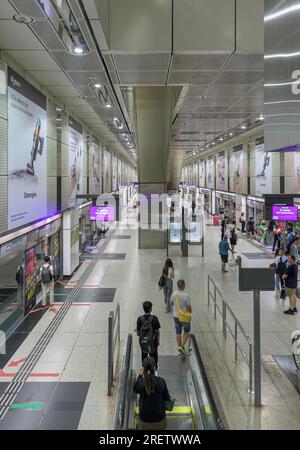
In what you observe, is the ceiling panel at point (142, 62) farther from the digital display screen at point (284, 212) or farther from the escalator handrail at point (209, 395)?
the digital display screen at point (284, 212)

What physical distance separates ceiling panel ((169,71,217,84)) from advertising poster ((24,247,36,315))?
16.5 ft

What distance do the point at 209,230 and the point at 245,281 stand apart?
20.7m

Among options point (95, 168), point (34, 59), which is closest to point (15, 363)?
point (34, 59)

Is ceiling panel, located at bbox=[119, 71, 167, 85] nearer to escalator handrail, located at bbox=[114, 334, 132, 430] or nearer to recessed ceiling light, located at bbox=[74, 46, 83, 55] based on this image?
recessed ceiling light, located at bbox=[74, 46, 83, 55]

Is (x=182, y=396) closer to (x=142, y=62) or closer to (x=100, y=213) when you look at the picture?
(x=142, y=62)

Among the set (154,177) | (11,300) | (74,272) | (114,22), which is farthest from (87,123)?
(114,22)

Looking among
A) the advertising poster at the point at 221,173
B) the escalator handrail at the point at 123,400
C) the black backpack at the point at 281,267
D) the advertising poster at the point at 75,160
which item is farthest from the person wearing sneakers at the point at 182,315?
the advertising poster at the point at 221,173

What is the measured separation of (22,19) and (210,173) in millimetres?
33506

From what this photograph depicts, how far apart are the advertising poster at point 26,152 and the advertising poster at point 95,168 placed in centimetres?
910

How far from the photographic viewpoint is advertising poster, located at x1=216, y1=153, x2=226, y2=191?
1221 inches

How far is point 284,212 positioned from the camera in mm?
16906

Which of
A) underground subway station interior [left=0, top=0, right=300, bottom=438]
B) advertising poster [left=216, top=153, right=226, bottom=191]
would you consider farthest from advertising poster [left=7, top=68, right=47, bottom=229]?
advertising poster [left=216, top=153, right=226, bottom=191]

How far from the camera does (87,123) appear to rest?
54.6 feet

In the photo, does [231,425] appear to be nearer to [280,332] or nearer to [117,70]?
[280,332]
